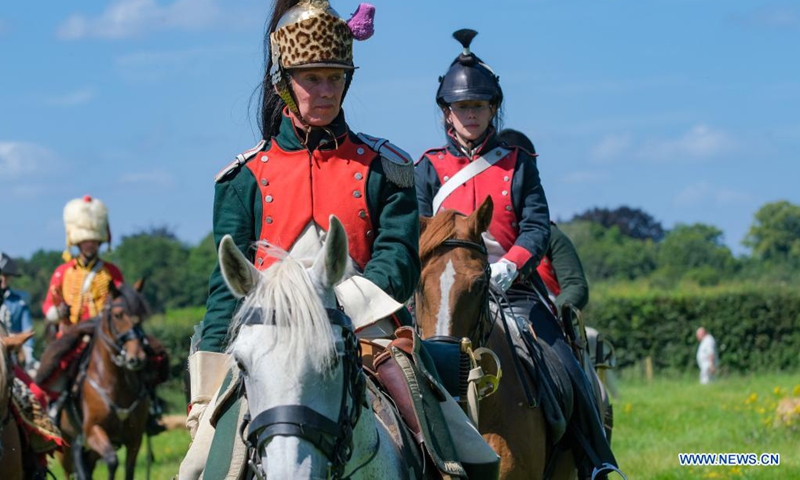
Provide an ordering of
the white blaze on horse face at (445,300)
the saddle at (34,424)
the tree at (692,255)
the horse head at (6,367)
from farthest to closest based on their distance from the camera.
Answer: the tree at (692,255)
the saddle at (34,424)
the horse head at (6,367)
the white blaze on horse face at (445,300)

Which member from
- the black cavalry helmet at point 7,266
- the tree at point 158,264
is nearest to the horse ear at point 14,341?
the black cavalry helmet at point 7,266

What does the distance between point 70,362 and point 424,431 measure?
1011 centimetres

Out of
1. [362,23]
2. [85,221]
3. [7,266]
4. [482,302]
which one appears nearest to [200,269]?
[85,221]

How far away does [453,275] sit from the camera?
6.78 metres

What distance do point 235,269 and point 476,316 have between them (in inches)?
117

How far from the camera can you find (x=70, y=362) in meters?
14.1

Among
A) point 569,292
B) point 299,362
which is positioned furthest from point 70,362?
point 299,362

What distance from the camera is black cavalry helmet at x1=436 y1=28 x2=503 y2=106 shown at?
809 cm

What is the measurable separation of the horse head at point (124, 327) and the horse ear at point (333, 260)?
9999mm

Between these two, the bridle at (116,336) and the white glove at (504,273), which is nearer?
the white glove at (504,273)

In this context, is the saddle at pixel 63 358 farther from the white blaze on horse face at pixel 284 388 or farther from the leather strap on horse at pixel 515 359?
the white blaze on horse face at pixel 284 388

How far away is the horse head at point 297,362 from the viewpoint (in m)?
3.70

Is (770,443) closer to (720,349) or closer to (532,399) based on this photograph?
(532,399)

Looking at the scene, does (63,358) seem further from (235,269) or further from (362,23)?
(235,269)
